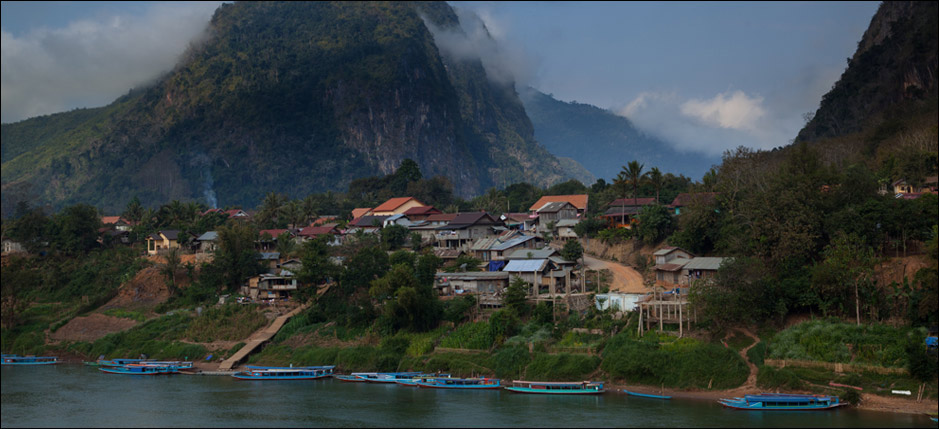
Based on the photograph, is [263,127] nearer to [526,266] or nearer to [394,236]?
Result: [394,236]

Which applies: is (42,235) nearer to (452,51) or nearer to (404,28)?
(404,28)

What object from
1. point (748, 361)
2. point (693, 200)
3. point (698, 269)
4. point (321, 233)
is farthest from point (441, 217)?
point (748, 361)

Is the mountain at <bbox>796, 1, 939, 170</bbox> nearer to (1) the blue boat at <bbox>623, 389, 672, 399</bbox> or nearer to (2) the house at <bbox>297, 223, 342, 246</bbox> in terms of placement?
(1) the blue boat at <bbox>623, 389, 672, 399</bbox>

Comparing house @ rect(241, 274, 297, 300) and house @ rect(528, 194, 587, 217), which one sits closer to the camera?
house @ rect(241, 274, 297, 300)

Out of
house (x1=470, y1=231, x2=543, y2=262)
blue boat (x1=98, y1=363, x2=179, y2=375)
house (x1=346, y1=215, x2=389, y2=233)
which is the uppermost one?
house (x1=346, y1=215, x2=389, y2=233)

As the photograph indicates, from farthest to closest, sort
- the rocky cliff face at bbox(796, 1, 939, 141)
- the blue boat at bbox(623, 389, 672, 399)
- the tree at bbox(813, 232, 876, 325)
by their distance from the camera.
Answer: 1. the rocky cliff face at bbox(796, 1, 939, 141)
2. the tree at bbox(813, 232, 876, 325)
3. the blue boat at bbox(623, 389, 672, 399)

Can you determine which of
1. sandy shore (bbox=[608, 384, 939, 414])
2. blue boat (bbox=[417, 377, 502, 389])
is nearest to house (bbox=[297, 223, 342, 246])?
blue boat (bbox=[417, 377, 502, 389])
